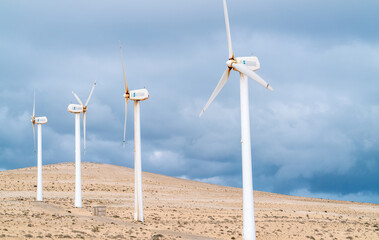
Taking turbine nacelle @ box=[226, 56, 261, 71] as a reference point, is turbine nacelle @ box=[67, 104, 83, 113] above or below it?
above

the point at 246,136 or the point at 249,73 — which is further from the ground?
the point at 249,73

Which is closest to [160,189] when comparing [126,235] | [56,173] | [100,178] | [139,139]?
[100,178]

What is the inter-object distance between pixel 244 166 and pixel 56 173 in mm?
77331

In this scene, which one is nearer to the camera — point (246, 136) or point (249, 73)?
point (246, 136)

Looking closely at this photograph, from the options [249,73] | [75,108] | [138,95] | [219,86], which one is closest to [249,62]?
[249,73]

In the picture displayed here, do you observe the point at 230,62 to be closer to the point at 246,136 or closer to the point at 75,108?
the point at 246,136

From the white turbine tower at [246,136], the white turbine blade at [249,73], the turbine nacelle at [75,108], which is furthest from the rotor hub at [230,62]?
the turbine nacelle at [75,108]

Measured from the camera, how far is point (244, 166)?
94.4 feet

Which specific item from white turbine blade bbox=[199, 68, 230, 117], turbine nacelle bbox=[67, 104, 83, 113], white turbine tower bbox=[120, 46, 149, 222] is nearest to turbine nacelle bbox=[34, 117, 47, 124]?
turbine nacelle bbox=[67, 104, 83, 113]

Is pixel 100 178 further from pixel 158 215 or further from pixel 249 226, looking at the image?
pixel 249 226

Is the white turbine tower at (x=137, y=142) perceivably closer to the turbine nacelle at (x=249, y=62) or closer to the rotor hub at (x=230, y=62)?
the rotor hub at (x=230, y=62)

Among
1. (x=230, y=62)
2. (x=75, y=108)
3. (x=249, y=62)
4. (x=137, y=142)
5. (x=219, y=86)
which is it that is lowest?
(x=137, y=142)

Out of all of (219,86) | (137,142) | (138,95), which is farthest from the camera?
(137,142)

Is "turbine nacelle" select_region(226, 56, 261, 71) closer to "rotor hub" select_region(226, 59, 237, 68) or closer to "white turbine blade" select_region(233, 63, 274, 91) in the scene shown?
"rotor hub" select_region(226, 59, 237, 68)
